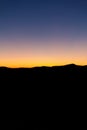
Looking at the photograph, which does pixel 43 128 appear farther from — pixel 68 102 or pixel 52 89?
pixel 52 89

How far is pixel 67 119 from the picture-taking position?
90.3 feet

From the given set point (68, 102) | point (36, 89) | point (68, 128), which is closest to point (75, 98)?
point (68, 102)

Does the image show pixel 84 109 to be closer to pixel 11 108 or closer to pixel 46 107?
pixel 46 107

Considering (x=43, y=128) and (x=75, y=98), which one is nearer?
(x=43, y=128)

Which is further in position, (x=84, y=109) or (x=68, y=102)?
(x=68, y=102)

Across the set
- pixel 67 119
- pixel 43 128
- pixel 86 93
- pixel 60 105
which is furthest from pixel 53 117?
pixel 86 93

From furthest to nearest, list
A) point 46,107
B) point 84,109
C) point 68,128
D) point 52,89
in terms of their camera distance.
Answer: point 52,89 < point 46,107 < point 84,109 < point 68,128

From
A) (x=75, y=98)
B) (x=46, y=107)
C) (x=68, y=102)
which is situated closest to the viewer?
(x=46, y=107)

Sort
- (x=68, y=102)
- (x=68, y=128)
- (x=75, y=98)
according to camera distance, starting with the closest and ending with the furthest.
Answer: (x=68, y=128) < (x=68, y=102) < (x=75, y=98)

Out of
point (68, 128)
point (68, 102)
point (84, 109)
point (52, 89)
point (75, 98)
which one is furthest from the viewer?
point (52, 89)

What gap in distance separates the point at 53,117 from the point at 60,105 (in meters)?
9.35

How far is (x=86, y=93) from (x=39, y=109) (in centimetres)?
1460

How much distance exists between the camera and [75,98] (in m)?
42.7

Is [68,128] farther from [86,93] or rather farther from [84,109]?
[86,93]
